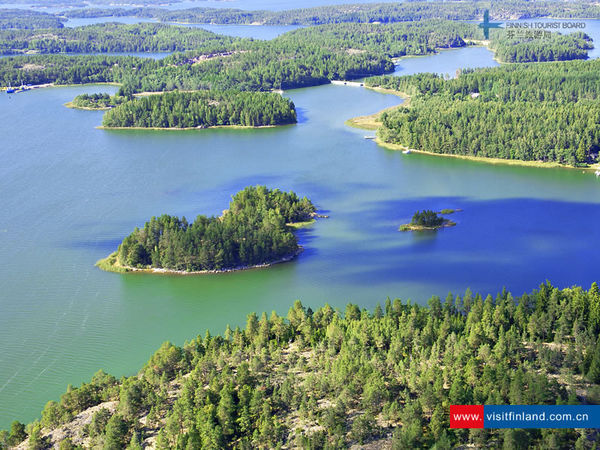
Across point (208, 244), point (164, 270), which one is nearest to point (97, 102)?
point (164, 270)

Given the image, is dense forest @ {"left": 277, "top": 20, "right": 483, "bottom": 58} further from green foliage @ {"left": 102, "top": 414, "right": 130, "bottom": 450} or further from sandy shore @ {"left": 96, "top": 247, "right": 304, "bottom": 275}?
green foliage @ {"left": 102, "top": 414, "right": 130, "bottom": 450}

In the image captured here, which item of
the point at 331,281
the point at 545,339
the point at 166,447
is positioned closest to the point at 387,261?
the point at 331,281

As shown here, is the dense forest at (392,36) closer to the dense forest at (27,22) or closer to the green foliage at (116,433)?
the dense forest at (27,22)

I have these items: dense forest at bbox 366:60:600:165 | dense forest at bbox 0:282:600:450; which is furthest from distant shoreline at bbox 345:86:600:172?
dense forest at bbox 0:282:600:450

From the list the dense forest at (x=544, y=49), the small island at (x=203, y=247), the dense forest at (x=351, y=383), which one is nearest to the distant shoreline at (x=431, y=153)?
the small island at (x=203, y=247)

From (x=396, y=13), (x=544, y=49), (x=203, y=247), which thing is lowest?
(x=203, y=247)

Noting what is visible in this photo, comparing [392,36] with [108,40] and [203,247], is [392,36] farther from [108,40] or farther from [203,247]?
[203,247]
